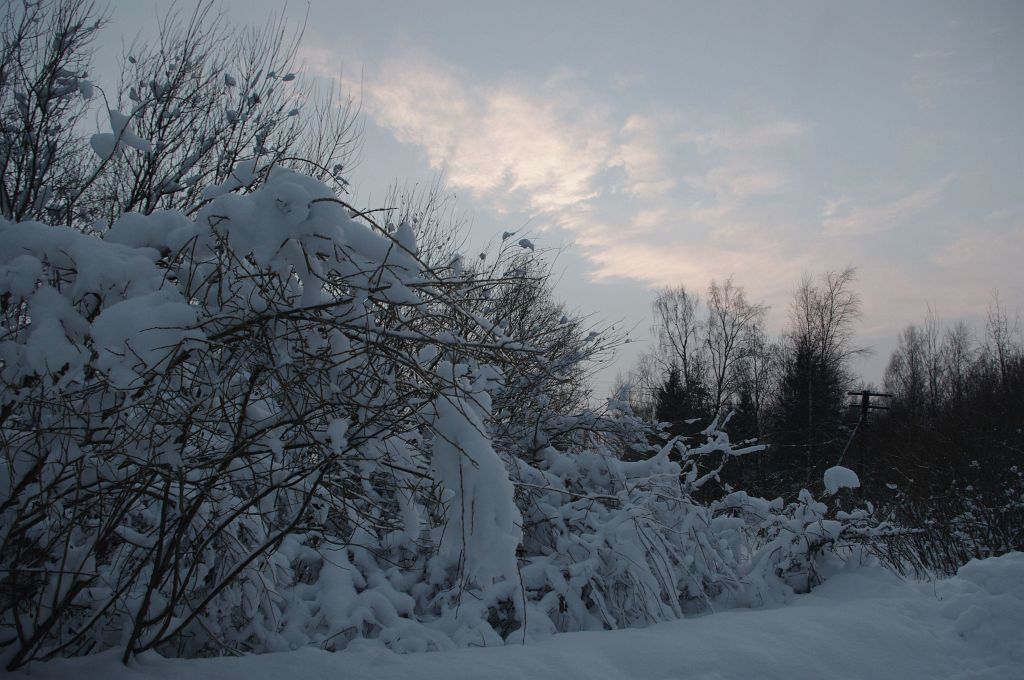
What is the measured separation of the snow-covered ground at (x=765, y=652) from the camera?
84.3 inches

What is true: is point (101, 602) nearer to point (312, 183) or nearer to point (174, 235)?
point (174, 235)

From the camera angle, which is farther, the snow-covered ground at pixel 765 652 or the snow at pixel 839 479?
the snow at pixel 839 479

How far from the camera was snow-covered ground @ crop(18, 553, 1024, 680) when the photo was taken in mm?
2141

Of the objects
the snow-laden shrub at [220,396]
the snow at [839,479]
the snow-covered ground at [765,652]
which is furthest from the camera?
the snow at [839,479]

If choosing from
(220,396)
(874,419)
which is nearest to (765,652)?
(220,396)

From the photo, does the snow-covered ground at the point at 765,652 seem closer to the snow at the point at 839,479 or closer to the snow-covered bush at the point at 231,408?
the snow-covered bush at the point at 231,408

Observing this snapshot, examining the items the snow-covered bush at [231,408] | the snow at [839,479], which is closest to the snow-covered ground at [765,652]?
the snow-covered bush at [231,408]

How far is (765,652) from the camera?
282 cm

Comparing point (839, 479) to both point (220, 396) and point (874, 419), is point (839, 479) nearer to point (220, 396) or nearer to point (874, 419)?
point (220, 396)

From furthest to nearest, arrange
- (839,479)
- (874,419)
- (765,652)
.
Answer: (874,419)
(839,479)
(765,652)

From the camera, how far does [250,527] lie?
9.35 feet

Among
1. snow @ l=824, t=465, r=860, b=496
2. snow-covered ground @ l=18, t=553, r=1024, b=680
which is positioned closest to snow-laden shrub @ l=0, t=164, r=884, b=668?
snow-covered ground @ l=18, t=553, r=1024, b=680

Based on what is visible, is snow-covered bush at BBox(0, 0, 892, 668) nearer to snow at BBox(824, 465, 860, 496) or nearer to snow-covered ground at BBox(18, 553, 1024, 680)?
snow-covered ground at BBox(18, 553, 1024, 680)

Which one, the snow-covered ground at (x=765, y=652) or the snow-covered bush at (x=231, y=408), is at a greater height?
the snow-covered bush at (x=231, y=408)
